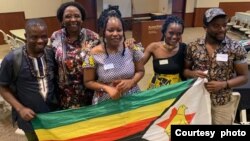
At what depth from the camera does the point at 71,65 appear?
6.41 feet

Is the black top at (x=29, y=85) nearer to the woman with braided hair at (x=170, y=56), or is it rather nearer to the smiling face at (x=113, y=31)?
the smiling face at (x=113, y=31)

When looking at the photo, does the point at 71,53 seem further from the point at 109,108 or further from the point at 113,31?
the point at 109,108

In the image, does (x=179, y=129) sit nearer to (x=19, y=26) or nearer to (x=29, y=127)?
(x=29, y=127)

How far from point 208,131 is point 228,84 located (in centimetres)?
51

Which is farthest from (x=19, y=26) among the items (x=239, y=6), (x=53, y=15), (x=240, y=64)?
(x=239, y=6)

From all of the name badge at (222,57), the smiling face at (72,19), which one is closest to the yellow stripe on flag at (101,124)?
the name badge at (222,57)

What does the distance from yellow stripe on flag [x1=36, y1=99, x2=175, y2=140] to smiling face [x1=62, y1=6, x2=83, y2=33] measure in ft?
2.20

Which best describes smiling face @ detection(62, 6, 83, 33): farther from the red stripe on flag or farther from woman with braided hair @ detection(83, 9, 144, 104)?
the red stripe on flag

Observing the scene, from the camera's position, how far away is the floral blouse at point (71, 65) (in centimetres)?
195

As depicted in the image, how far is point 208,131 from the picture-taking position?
163 cm

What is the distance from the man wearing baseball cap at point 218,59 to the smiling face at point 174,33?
0.17 metres

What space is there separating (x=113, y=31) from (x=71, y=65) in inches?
15.5

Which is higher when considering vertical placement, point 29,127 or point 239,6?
point 239,6

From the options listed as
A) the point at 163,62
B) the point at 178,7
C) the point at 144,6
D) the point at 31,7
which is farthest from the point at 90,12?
the point at 163,62
